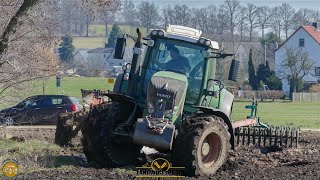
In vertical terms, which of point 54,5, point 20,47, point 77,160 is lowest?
point 77,160

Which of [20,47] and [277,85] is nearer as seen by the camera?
[20,47]

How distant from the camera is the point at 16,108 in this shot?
63.8 ft

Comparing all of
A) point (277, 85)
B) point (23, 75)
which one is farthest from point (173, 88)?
point (277, 85)

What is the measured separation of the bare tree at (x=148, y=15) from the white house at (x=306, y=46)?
39.7 meters

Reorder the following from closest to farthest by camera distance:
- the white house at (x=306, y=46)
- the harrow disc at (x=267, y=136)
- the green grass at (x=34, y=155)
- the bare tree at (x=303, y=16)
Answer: the green grass at (x=34, y=155) < the harrow disc at (x=267, y=136) < the white house at (x=306, y=46) < the bare tree at (x=303, y=16)

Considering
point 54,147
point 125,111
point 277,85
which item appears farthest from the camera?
point 277,85

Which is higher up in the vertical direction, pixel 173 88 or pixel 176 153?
pixel 173 88

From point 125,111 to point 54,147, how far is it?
4420mm

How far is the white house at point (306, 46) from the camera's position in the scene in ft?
297

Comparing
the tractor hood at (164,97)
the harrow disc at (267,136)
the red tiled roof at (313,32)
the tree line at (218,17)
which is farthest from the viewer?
the red tiled roof at (313,32)

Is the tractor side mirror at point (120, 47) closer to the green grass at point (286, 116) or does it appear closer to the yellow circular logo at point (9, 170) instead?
the yellow circular logo at point (9, 170)

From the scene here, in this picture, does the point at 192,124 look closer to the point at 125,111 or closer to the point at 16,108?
the point at 125,111

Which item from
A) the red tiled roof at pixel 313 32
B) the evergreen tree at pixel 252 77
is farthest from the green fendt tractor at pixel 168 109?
the red tiled roof at pixel 313 32

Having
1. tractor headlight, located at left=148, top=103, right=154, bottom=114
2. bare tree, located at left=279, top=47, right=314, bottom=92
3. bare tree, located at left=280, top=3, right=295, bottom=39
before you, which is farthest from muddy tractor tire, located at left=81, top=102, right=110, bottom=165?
bare tree, located at left=280, top=3, right=295, bottom=39
